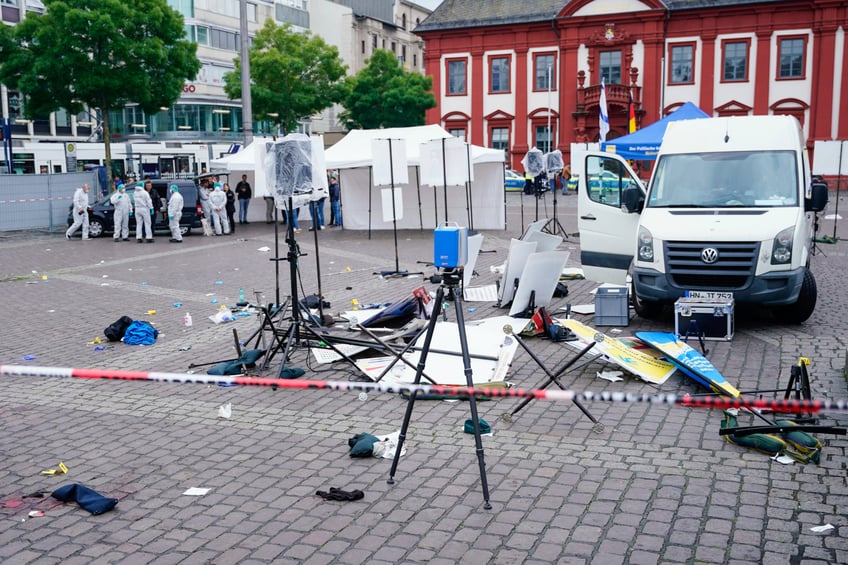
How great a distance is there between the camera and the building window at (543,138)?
178 ft

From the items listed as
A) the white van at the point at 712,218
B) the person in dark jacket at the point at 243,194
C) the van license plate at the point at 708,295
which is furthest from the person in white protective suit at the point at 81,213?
the van license plate at the point at 708,295

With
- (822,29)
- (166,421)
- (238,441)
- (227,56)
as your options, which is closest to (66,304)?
(166,421)

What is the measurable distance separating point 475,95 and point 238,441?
2014 inches

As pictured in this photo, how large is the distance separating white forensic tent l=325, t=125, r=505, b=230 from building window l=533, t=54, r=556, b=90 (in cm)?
3024

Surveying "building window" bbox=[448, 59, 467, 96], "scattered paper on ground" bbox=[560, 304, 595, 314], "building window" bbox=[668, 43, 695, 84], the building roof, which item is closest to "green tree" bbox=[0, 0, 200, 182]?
"scattered paper on ground" bbox=[560, 304, 595, 314]

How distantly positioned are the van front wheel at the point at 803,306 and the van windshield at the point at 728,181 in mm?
1002

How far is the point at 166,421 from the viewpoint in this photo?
24.0 ft

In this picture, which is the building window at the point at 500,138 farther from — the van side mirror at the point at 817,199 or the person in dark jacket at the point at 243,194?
the van side mirror at the point at 817,199

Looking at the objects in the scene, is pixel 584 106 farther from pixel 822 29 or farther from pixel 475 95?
pixel 822 29

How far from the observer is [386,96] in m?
59.8

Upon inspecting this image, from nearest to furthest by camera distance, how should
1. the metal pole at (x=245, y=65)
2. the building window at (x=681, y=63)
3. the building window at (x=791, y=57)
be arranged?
the metal pole at (x=245, y=65) → the building window at (x=791, y=57) → the building window at (x=681, y=63)

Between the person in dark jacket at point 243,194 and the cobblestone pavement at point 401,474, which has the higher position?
the person in dark jacket at point 243,194

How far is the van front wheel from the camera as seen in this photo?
10.5 m

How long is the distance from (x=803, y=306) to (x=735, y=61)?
1737 inches
